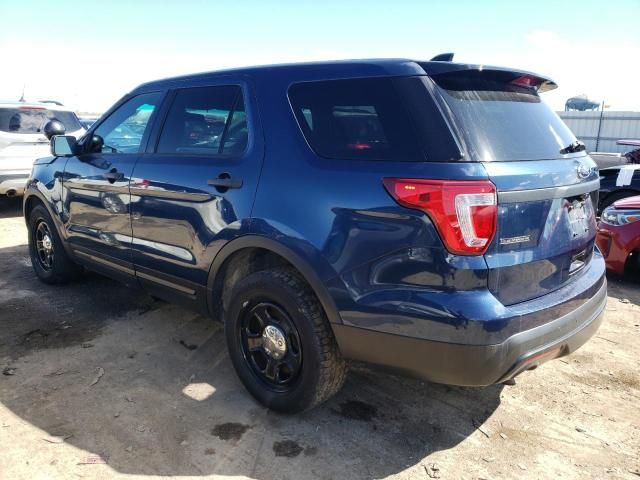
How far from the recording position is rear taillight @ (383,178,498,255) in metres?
2.15

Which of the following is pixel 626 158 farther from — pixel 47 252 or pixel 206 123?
pixel 47 252

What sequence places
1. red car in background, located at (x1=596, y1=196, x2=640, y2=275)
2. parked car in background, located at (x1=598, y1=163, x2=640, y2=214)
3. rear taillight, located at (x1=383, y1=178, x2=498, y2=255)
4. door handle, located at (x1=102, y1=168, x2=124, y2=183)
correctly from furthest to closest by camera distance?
parked car in background, located at (x1=598, y1=163, x2=640, y2=214)
red car in background, located at (x1=596, y1=196, x2=640, y2=275)
door handle, located at (x1=102, y1=168, x2=124, y2=183)
rear taillight, located at (x1=383, y1=178, x2=498, y2=255)

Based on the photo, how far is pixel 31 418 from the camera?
9.33 ft

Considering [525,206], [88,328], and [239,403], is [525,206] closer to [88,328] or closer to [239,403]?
[239,403]

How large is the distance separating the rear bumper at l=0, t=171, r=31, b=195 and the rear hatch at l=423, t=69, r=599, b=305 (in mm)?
7488

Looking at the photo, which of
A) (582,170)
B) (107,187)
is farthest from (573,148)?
(107,187)

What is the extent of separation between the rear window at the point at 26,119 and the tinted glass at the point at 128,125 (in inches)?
197

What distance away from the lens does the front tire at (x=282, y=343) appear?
2.59 m

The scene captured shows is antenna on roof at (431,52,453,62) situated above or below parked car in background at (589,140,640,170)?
above

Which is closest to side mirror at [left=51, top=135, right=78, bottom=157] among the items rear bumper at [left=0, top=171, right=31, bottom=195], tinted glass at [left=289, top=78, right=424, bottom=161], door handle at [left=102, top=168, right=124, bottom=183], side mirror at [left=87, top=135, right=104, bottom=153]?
side mirror at [left=87, top=135, right=104, bottom=153]

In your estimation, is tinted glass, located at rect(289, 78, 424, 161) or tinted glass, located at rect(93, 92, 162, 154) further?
tinted glass, located at rect(93, 92, 162, 154)

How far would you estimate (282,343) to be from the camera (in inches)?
109

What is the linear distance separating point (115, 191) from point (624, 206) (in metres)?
4.73

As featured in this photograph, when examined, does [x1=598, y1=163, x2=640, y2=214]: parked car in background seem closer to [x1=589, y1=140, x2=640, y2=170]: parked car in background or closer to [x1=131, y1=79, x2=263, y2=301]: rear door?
[x1=589, y1=140, x2=640, y2=170]: parked car in background
